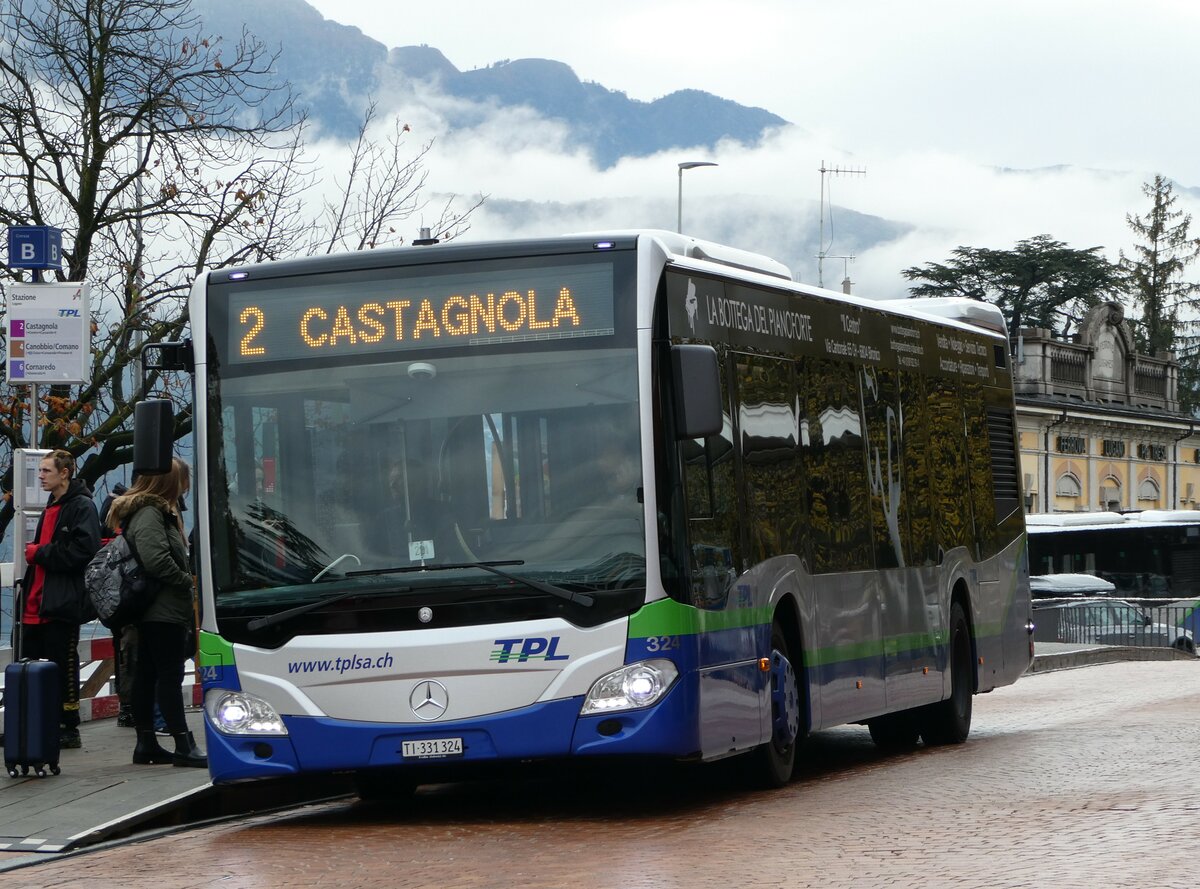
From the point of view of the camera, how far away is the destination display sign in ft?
35.3

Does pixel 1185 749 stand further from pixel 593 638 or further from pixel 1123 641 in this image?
pixel 1123 641

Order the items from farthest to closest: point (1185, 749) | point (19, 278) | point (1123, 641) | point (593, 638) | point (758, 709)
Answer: point (1123, 641), point (19, 278), point (1185, 749), point (758, 709), point (593, 638)

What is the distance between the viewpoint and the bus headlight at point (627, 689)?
410 inches

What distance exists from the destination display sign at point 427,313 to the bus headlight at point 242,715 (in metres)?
1.69

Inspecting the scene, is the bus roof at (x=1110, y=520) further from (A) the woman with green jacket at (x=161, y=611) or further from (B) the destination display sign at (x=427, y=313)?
(B) the destination display sign at (x=427, y=313)

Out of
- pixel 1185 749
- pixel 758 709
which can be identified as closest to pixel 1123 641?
pixel 1185 749

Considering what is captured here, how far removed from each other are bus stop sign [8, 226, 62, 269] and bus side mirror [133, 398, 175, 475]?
4223 millimetres

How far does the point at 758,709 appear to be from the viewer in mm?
11648

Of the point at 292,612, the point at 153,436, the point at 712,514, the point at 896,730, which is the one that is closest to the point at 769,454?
the point at 712,514

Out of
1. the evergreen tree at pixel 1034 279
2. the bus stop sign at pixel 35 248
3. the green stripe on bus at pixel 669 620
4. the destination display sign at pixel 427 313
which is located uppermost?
the evergreen tree at pixel 1034 279

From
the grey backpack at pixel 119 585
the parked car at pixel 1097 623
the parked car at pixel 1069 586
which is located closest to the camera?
the grey backpack at pixel 119 585

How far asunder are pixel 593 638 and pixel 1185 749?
6.15 m

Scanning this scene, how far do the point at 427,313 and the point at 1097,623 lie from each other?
3166cm

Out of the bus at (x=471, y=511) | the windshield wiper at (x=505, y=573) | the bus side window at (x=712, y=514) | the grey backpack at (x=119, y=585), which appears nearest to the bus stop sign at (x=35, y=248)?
the grey backpack at (x=119, y=585)
